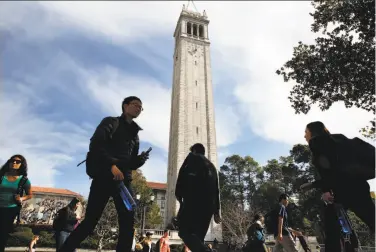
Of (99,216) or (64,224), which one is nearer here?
(99,216)

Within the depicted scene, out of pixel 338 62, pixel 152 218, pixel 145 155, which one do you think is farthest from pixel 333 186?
pixel 152 218

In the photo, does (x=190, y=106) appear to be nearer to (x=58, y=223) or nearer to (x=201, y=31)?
(x=201, y=31)

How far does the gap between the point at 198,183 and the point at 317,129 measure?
1665 millimetres

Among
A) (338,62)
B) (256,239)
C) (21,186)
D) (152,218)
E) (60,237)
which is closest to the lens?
(21,186)

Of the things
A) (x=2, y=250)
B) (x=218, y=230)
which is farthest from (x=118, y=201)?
(x=218, y=230)

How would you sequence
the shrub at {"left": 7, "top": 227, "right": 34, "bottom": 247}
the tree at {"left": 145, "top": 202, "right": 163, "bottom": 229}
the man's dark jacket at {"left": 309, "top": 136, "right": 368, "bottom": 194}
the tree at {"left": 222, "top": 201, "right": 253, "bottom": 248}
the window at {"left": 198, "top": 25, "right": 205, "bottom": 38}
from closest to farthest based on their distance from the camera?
1. the man's dark jacket at {"left": 309, "top": 136, "right": 368, "bottom": 194}
2. the shrub at {"left": 7, "top": 227, "right": 34, "bottom": 247}
3. the tree at {"left": 222, "top": 201, "right": 253, "bottom": 248}
4. the tree at {"left": 145, "top": 202, "right": 163, "bottom": 229}
5. the window at {"left": 198, "top": 25, "right": 205, "bottom": 38}

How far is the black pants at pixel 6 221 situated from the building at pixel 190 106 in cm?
3441

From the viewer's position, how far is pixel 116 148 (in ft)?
11.2

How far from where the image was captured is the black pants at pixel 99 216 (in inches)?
120

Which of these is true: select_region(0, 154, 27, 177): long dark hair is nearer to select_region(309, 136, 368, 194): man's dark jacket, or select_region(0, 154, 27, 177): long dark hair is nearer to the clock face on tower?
select_region(309, 136, 368, 194): man's dark jacket

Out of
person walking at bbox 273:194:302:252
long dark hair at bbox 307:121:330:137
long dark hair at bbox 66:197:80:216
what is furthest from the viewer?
person walking at bbox 273:194:302:252

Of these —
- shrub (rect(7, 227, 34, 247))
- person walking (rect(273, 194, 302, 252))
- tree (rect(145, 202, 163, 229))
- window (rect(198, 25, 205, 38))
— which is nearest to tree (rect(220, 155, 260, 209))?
tree (rect(145, 202, 163, 229))

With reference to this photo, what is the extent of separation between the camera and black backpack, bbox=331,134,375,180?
3.24 meters

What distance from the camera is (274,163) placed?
164 ft
